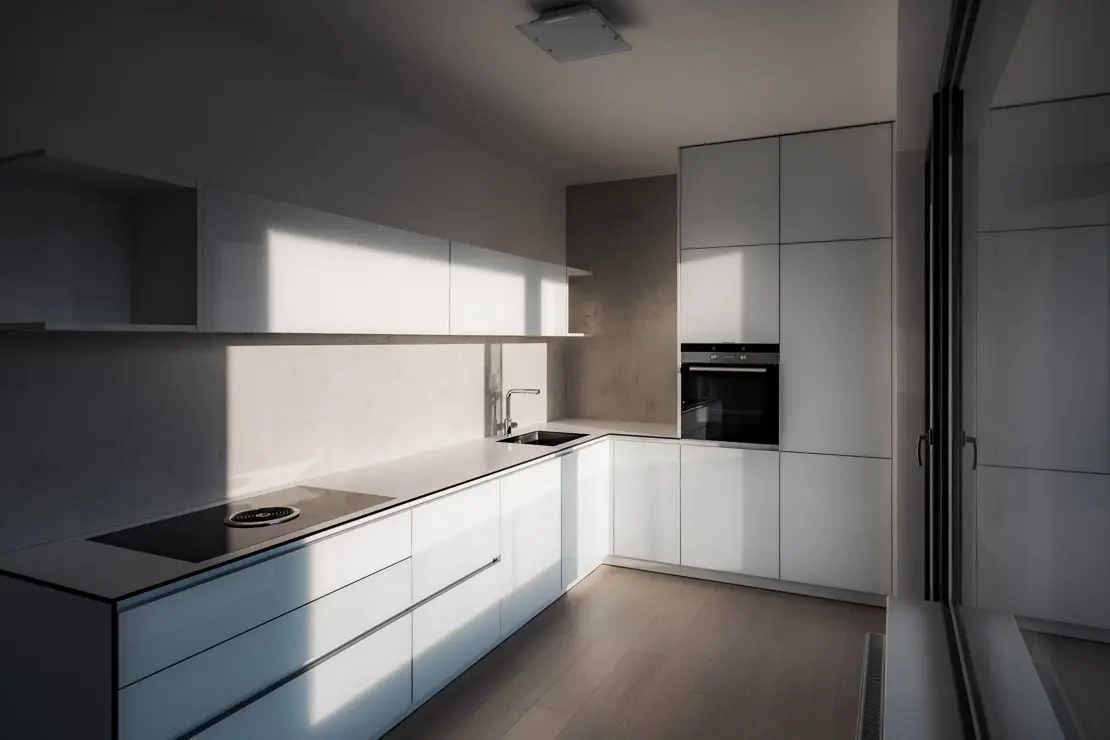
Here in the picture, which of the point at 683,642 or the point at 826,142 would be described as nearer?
the point at 683,642

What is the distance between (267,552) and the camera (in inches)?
80.4

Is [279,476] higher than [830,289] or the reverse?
the reverse

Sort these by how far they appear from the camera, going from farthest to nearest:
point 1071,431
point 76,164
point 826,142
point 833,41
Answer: point 826,142, point 833,41, point 76,164, point 1071,431

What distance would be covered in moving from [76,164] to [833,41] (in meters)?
2.71

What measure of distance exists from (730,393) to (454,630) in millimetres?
2158

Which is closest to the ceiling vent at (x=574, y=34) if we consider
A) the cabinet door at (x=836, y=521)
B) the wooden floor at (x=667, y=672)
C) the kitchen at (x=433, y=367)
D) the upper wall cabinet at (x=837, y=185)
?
the kitchen at (x=433, y=367)

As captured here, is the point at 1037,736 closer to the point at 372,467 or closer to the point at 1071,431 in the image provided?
the point at 1071,431

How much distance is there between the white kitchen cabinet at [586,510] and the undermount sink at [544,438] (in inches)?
6.7

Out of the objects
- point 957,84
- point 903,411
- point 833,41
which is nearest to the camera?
point 957,84

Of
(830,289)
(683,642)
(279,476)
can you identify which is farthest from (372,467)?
(830,289)

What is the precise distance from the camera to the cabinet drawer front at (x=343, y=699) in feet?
6.60

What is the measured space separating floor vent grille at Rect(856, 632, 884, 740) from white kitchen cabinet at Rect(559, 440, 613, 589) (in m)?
1.85

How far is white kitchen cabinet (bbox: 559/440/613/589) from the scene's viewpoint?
12.9 feet

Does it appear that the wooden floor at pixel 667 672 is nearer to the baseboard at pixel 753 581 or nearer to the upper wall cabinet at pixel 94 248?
the baseboard at pixel 753 581
